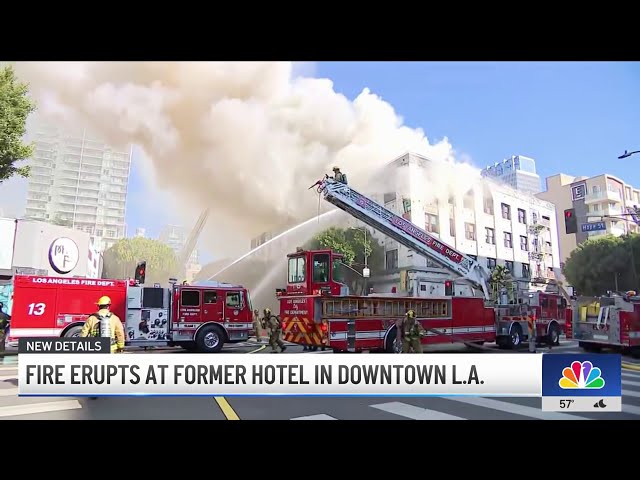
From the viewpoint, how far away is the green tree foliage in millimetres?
8758

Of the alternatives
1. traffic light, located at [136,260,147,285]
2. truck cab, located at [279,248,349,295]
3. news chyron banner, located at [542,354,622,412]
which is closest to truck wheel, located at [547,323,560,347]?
truck cab, located at [279,248,349,295]

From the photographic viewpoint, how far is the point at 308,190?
995 cm

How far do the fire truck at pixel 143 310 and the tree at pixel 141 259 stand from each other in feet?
1.58

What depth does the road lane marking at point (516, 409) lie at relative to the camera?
16.4ft

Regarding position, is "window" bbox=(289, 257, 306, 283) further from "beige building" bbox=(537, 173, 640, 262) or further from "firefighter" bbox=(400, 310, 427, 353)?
"beige building" bbox=(537, 173, 640, 262)

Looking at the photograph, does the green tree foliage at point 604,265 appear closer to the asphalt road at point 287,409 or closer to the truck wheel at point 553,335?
the truck wheel at point 553,335

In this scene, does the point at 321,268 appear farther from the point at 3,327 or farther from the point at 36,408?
the point at 3,327

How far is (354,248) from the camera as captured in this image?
10.1m

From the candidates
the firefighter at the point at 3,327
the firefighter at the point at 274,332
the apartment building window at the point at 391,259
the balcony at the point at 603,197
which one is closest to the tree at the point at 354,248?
the apartment building window at the point at 391,259

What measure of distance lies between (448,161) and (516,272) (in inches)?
169
